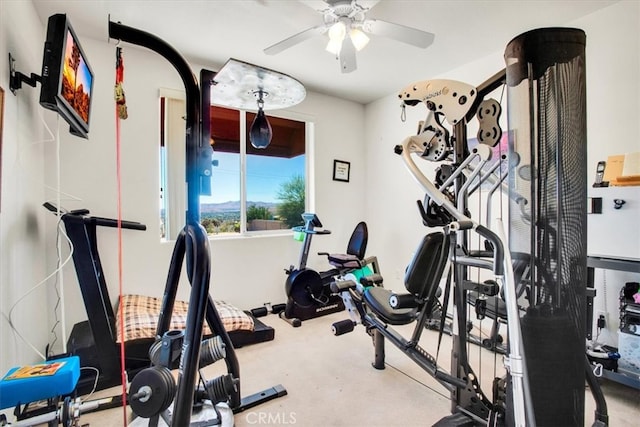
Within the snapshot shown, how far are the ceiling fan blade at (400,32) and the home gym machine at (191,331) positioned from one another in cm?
118

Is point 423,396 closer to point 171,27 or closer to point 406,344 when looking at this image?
point 406,344

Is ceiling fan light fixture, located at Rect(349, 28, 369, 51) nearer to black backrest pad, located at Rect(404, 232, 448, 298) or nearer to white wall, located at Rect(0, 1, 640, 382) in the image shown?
black backrest pad, located at Rect(404, 232, 448, 298)

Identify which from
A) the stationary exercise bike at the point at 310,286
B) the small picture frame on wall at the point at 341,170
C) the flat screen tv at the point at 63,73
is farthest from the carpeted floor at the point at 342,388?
the small picture frame on wall at the point at 341,170

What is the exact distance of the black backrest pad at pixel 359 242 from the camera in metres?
3.64

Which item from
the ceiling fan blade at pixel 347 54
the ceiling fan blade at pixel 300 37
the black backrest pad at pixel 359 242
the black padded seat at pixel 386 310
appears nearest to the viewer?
the black padded seat at pixel 386 310

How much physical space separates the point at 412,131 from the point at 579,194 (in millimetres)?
2823

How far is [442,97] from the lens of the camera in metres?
1.83

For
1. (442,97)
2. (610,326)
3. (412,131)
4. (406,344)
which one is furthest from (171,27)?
(610,326)

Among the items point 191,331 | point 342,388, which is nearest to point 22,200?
point 191,331

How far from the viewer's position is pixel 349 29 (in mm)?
2104

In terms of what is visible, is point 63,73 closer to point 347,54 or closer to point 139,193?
point 139,193

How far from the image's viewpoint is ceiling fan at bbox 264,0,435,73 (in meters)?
1.98

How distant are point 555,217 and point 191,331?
1353 millimetres

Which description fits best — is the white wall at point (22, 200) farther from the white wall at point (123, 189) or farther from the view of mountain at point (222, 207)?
the view of mountain at point (222, 207)
